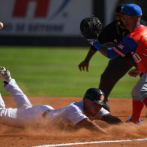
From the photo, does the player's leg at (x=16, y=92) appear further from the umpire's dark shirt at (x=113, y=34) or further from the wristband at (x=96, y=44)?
the umpire's dark shirt at (x=113, y=34)

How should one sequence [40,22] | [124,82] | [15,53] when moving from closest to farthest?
[124,82], [15,53], [40,22]

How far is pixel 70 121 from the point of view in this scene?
531cm

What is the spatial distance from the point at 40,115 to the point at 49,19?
16.5m

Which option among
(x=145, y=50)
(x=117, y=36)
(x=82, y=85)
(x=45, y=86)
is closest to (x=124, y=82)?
(x=82, y=85)

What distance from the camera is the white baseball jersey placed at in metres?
5.21

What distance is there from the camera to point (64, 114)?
5242 millimetres

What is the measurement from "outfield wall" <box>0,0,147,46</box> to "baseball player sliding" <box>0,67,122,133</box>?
15.5 meters

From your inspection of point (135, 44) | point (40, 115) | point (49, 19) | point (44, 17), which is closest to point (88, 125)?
point (40, 115)

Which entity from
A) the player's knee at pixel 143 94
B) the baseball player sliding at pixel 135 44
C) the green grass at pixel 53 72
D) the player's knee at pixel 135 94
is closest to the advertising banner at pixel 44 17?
the green grass at pixel 53 72

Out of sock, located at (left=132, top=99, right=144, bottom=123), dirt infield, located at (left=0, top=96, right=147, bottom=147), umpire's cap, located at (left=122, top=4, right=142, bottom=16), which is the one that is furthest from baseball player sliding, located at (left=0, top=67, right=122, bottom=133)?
umpire's cap, located at (left=122, top=4, right=142, bottom=16)

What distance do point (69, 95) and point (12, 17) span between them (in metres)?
12.8

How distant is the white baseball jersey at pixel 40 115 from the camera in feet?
17.1

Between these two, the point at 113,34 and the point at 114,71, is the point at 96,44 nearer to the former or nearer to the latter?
the point at 113,34

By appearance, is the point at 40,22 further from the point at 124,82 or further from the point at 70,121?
the point at 70,121
